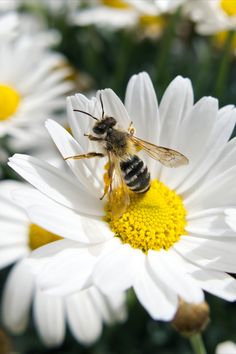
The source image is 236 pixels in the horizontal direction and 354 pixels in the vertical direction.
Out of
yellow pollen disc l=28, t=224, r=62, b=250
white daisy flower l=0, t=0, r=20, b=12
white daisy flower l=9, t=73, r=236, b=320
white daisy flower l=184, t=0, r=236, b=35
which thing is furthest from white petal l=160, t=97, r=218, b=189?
white daisy flower l=0, t=0, r=20, b=12

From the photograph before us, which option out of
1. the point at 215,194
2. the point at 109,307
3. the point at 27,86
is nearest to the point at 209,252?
the point at 215,194

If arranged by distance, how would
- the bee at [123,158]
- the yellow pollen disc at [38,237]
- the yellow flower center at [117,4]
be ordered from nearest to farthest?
the bee at [123,158], the yellow pollen disc at [38,237], the yellow flower center at [117,4]

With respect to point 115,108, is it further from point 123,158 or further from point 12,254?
point 12,254

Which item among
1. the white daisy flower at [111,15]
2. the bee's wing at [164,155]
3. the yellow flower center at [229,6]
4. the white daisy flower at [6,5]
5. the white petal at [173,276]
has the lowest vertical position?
the white petal at [173,276]

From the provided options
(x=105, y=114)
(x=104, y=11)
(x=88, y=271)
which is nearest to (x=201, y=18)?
(x=104, y=11)

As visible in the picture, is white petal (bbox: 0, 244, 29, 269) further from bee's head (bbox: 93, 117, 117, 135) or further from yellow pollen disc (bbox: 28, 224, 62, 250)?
bee's head (bbox: 93, 117, 117, 135)

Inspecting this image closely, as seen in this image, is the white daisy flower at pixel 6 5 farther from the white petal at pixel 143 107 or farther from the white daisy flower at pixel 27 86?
the white petal at pixel 143 107

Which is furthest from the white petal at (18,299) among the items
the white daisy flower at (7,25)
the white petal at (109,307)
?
the white daisy flower at (7,25)
